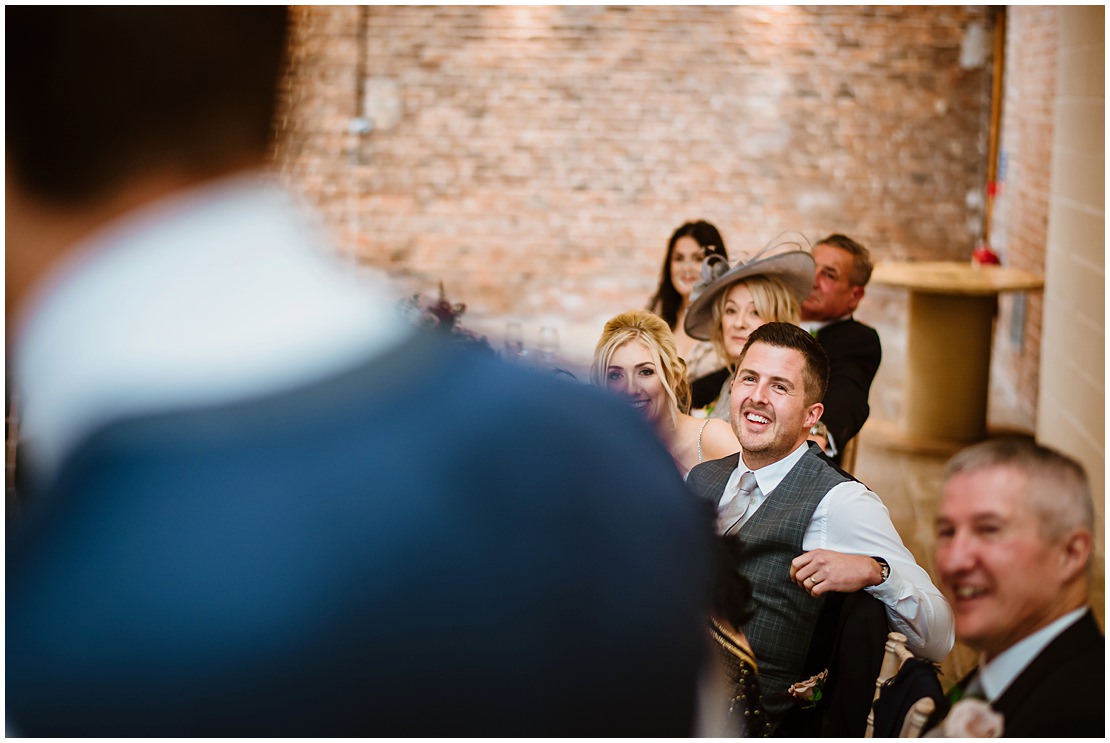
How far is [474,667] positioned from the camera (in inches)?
40.2

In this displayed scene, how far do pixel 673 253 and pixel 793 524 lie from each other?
1.31 metres

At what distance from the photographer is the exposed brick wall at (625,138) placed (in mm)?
7125

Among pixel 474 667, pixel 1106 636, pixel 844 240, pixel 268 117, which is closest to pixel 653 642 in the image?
pixel 474 667

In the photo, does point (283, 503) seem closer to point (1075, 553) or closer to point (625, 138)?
point (1075, 553)

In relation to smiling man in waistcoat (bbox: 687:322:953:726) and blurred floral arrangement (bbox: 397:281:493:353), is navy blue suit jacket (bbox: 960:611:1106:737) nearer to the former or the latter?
smiling man in waistcoat (bbox: 687:322:953:726)

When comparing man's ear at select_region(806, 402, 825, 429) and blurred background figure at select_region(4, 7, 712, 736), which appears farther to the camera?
man's ear at select_region(806, 402, 825, 429)

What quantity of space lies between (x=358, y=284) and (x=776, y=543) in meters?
0.84

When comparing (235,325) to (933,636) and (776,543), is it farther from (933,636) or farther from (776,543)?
(933,636)

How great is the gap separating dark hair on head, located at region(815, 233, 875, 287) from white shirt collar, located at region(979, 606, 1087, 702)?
45.6 inches

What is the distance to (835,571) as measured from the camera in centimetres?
143

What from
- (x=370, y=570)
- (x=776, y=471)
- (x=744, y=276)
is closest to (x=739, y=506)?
Answer: (x=776, y=471)

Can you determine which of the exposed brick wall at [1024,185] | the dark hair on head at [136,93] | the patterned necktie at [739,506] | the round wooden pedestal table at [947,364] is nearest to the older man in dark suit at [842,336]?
the patterned necktie at [739,506]

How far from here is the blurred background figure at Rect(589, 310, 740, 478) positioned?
1605mm

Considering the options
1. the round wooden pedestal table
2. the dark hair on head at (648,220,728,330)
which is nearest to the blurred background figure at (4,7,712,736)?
the dark hair on head at (648,220,728,330)
